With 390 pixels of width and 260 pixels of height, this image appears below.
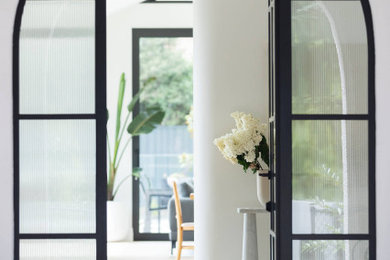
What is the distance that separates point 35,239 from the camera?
3.98m

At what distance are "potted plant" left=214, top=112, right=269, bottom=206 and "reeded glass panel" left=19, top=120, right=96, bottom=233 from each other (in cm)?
119

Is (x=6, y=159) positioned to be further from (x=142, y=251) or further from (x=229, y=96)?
(x=142, y=251)

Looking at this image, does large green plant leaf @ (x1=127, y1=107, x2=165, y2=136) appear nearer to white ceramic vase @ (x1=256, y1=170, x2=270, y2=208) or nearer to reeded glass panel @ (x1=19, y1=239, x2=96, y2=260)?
white ceramic vase @ (x1=256, y1=170, x2=270, y2=208)

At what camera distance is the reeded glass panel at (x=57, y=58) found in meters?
3.99

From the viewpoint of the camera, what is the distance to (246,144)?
4.81 metres

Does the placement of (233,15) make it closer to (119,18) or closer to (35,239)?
(35,239)

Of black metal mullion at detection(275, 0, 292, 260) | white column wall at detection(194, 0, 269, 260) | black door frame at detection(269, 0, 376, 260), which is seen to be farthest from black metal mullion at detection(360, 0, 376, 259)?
white column wall at detection(194, 0, 269, 260)

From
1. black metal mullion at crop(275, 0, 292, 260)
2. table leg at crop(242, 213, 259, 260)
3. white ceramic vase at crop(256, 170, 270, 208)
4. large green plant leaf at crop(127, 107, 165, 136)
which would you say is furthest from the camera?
large green plant leaf at crop(127, 107, 165, 136)

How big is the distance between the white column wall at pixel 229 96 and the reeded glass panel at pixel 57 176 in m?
1.51

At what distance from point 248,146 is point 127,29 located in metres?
5.14

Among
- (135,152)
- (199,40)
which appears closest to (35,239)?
(199,40)

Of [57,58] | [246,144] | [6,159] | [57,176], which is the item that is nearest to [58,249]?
[57,176]

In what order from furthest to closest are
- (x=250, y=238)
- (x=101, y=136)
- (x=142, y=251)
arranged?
1. (x=142, y=251)
2. (x=250, y=238)
3. (x=101, y=136)

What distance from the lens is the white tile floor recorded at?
25.7ft
